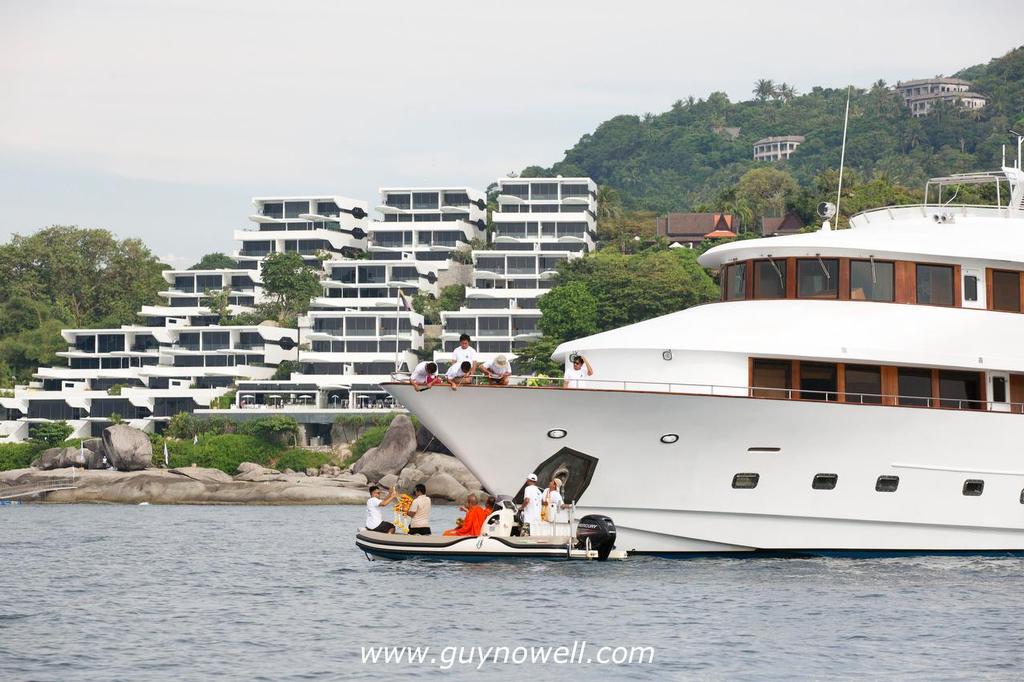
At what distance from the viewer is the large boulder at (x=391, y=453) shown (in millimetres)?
69688

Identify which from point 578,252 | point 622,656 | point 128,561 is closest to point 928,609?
point 622,656

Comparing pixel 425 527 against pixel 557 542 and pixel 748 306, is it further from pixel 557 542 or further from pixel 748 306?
pixel 748 306

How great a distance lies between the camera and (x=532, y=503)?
81.7ft

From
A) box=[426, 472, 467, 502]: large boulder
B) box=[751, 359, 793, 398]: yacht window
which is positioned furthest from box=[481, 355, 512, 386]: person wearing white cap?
box=[426, 472, 467, 502]: large boulder

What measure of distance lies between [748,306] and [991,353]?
4722 mm

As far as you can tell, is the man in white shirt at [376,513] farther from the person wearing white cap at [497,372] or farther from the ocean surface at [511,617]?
the person wearing white cap at [497,372]

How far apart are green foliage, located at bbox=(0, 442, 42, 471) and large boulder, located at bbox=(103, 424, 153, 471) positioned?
274 inches

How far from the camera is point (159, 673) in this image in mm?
16797

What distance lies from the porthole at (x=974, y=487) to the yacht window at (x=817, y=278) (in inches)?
172

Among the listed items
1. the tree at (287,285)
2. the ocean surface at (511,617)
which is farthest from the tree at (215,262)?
the ocean surface at (511,617)

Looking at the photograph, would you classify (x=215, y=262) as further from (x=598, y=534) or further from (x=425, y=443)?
(x=598, y=534)

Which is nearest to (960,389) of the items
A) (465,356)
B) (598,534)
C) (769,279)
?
(769,279)

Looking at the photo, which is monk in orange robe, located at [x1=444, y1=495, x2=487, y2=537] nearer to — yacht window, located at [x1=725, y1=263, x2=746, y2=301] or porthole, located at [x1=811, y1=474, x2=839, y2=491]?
porthole, located at [x1=811, y1=474, x2=839, y2=491]

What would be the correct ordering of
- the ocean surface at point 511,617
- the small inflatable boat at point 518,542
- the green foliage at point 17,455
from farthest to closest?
the green foliage at point 17,455 → the small inflatable boat at point 518,542 → the ocean surface at point 511,617
